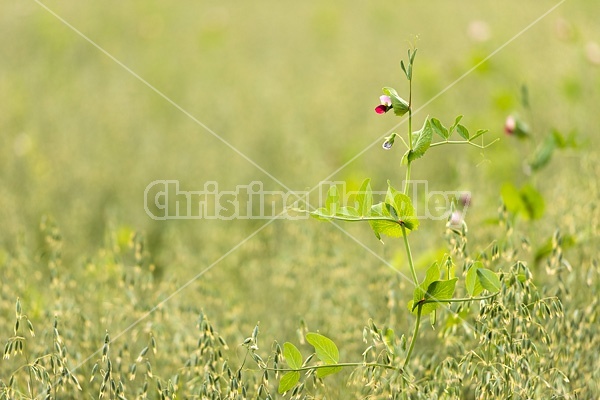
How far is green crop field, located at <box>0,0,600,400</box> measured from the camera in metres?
1.39

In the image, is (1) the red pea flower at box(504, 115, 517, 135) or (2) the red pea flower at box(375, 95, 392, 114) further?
(1) the red pea flower at box(504, 115, 517, 135)

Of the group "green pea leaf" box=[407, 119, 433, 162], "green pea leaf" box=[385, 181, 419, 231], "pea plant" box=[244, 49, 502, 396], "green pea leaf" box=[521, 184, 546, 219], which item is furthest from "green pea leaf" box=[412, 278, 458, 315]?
"green pea leaf" box=[521, 184, 546, 219]

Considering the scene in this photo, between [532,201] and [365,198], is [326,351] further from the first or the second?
[532,201]

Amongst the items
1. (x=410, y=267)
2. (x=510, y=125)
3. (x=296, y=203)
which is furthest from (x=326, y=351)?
(x=510, y=125)

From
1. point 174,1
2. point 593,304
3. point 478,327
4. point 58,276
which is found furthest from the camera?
point 174,1

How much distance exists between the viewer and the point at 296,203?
5.37 feet

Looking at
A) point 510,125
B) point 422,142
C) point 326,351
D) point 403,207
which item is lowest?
point 326,351

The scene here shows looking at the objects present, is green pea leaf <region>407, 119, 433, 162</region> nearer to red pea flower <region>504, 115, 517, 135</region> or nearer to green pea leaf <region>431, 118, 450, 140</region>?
green pea leaf <region>431, 118, 450, 140</region>

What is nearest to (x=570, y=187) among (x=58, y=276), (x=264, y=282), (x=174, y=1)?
(x=264, y=282)

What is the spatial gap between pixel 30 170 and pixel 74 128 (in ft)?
1.51

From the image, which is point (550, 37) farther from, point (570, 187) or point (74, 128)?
point (74, 128)

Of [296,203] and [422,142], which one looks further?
[296,203]

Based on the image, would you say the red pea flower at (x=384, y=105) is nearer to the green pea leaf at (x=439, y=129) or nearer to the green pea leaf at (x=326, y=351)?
the green pea leaf at (x=439, y=129)

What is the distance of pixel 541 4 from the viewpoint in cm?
489
